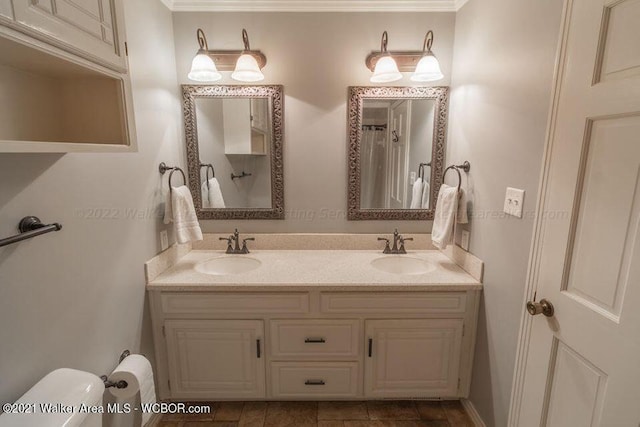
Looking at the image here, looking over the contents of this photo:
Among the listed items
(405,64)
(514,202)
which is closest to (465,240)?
(514,202)

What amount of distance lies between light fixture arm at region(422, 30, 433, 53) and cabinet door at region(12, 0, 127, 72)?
1542 mm

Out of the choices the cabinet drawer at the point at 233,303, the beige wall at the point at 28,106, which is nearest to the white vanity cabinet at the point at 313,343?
the cabinet drawer at the point at 233,303

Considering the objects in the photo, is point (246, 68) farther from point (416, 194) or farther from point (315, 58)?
point (416, 194)

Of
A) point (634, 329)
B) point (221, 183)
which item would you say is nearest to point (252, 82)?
point (221, 183)

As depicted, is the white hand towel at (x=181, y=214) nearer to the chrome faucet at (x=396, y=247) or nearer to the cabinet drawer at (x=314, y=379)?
the cabinet drawer at (x=314, y=379)

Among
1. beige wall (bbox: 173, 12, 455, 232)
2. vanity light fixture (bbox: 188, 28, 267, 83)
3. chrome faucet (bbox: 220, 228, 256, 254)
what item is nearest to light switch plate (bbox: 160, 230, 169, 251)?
chrome faucet (bbox: 220, 228, 256, 254)

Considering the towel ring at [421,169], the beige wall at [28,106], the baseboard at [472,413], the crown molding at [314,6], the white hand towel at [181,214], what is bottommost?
the baseboard at [472,413]

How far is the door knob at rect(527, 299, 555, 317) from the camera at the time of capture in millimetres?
1027

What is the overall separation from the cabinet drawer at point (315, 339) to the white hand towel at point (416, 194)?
2.86 feet

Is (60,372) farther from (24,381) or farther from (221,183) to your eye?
(221,183)

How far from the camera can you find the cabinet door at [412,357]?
1628 mm

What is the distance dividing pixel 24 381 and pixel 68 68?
928 mm

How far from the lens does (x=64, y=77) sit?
3.14 ft

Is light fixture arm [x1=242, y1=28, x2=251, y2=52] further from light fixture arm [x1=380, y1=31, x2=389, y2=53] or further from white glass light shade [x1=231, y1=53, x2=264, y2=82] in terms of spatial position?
light fixture arm [x1=380, y1=31, x2=389, y2=53]
